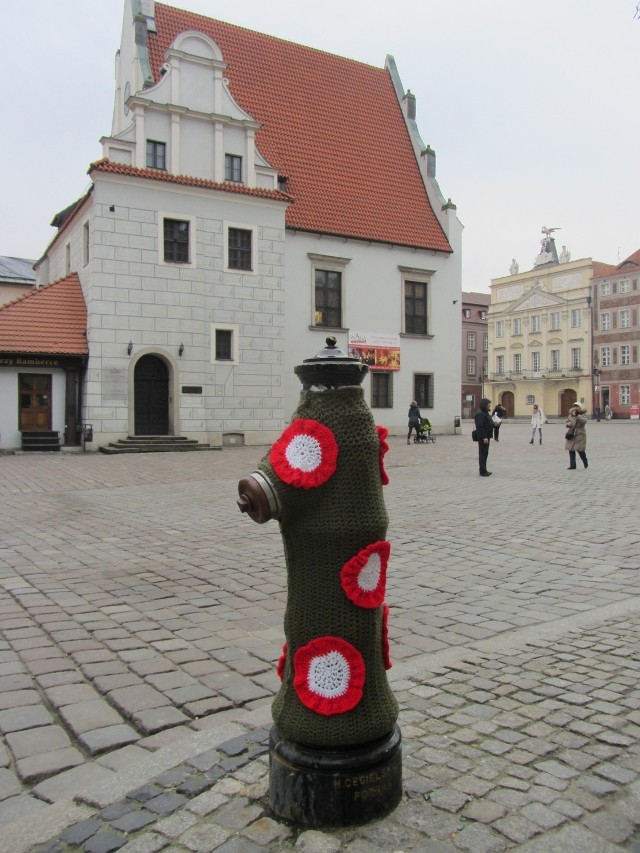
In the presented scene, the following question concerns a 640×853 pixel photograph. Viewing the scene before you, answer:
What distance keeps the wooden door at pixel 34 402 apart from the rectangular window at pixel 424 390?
15.5 metres

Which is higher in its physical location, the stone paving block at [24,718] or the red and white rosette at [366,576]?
the red and white rosette at [366,576]

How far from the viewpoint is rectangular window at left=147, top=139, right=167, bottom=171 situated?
77.9ft

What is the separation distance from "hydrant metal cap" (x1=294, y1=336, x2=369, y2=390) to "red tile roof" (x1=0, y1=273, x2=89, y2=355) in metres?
21.6

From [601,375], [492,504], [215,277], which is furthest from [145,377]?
[601,375]

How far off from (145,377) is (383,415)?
10749mm

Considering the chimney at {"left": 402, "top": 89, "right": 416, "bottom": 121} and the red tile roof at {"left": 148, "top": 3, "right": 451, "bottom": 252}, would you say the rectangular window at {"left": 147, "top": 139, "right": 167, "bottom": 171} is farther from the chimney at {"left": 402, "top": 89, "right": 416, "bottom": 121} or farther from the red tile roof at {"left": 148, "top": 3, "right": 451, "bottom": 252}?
the chimney at {"left": 402, "top": 89, "right": 416, "bottom": 121}

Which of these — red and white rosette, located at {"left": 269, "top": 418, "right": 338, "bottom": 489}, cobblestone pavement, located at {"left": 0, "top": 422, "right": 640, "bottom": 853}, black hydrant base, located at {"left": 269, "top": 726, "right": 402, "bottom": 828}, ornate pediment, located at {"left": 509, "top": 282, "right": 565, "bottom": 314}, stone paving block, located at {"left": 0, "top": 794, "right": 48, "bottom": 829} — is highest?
ornate pediment, located at {"left": 509, "top": 282, "right": 565, "bottom": 314}

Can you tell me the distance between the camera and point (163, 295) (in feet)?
78.3

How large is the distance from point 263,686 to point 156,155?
23.0 m

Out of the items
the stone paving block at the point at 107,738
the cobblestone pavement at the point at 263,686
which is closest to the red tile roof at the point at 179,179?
the cobblestone pavement at the point at 263,686

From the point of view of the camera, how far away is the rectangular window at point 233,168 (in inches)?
991

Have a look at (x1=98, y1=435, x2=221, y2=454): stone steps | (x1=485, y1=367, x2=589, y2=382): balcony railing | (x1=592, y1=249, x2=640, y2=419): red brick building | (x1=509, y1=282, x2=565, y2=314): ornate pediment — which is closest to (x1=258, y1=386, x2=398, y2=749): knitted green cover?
(x1=98, y1=435, x2=221, y2=454): stone steps

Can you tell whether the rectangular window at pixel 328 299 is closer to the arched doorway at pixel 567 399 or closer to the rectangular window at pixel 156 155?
the rectangular window at pixel 156 155

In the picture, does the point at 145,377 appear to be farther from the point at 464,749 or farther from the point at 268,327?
the point at 464,749
